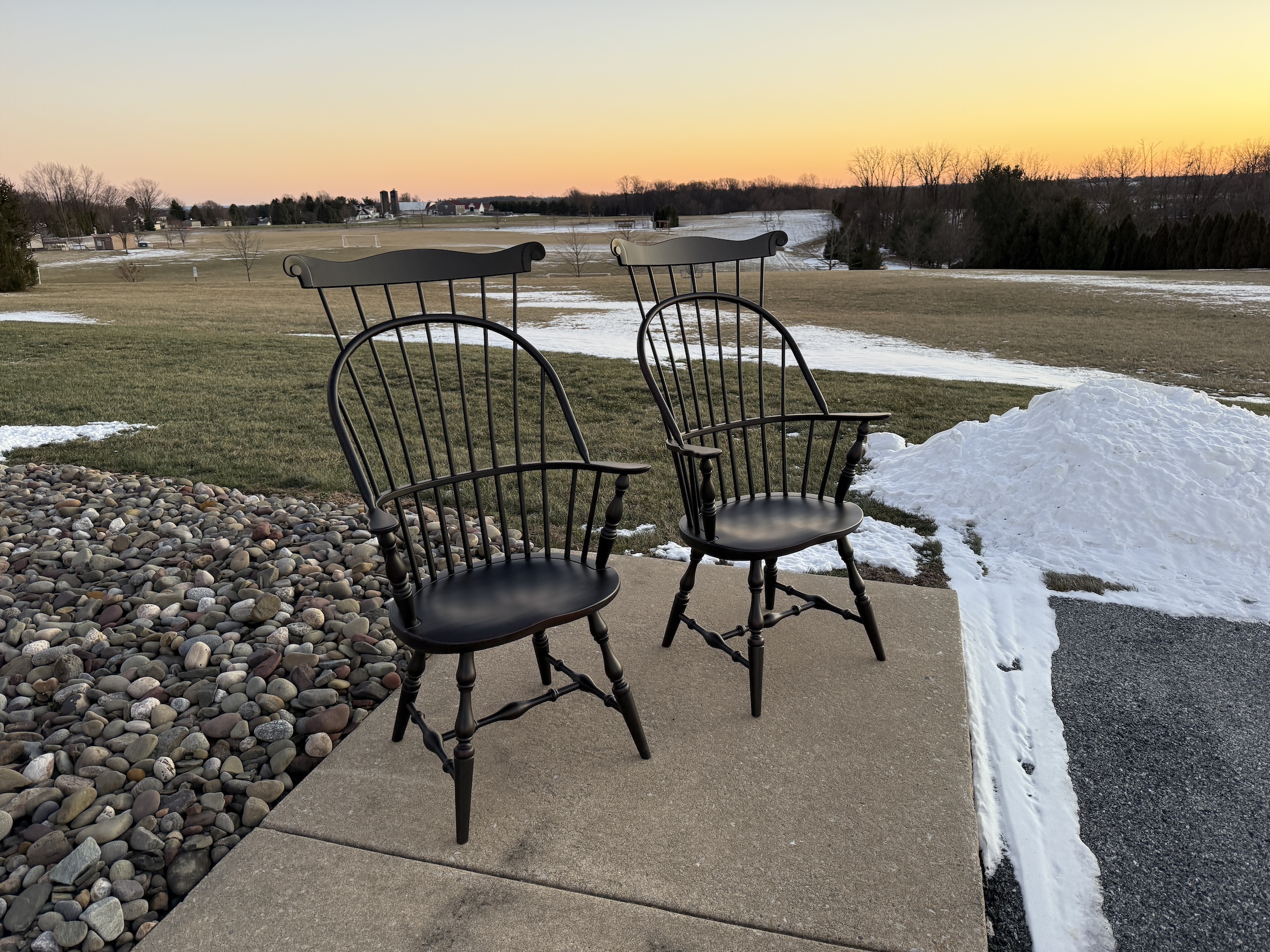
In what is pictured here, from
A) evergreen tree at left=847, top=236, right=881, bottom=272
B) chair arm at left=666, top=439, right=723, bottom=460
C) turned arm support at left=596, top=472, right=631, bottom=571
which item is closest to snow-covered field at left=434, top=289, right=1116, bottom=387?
chair arm at left=666, top=439, right=723, bottom=460

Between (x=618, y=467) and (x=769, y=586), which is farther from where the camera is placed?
(x=769, y=586)

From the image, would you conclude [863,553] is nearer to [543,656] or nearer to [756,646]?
[756,646]

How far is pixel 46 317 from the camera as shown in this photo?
14188 millimetres

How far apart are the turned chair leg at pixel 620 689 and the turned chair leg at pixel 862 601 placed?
91cm

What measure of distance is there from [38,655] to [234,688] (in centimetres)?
70

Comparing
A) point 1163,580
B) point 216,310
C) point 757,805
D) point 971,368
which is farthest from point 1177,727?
point 216,310

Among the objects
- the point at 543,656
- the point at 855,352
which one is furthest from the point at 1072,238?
the point at 543,656

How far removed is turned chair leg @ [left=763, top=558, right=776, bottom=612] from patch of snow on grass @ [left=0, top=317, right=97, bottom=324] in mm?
14764

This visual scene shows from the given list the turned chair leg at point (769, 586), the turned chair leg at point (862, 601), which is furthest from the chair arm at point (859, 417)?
the turned chair leg at point (769, 586)

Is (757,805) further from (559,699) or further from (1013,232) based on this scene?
(1013,232)

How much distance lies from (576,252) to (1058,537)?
33127mm

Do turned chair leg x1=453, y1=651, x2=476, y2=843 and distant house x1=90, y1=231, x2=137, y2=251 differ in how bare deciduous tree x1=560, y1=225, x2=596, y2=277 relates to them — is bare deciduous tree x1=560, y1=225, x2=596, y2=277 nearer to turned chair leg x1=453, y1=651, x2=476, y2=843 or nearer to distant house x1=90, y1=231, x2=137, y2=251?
distant house x1=90, y1=231, x2=137, y2=251

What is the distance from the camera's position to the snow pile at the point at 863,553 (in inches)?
145

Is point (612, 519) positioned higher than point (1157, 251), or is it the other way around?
point (1157, 251)
